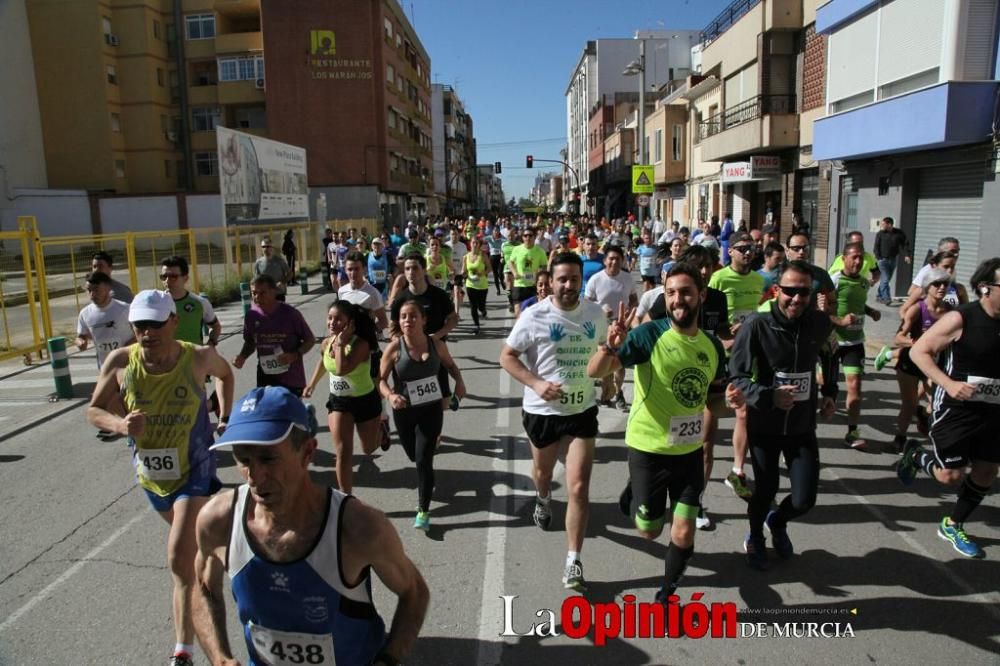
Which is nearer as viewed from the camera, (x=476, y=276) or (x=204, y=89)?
(x=476, y=276)

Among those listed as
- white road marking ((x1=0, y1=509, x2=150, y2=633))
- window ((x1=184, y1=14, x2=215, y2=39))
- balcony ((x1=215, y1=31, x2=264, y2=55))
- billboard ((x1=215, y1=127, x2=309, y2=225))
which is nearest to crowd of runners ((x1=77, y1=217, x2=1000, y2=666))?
white road marking ((x1=0, y1=509, x2=150, y2=633))

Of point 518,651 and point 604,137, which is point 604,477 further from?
point 604,137

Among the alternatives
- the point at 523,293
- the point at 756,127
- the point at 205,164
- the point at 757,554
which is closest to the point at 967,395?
the point at 757,554

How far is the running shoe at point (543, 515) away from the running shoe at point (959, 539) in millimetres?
2635

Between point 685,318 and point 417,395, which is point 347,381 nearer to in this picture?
point 417,395

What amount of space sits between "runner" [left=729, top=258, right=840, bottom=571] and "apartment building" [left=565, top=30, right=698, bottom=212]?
148ft

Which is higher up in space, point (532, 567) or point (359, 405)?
point (359, 405)

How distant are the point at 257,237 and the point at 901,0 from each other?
22243 mm

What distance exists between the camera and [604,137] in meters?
70.9

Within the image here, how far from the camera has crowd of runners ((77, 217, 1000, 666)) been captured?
2.28 meters

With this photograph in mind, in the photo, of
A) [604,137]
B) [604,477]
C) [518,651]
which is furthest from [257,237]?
[604,137]

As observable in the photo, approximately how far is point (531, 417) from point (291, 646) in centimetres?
257

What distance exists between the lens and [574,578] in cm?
423

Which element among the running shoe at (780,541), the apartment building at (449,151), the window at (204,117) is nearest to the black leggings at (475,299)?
the running shoe at (780,541)
